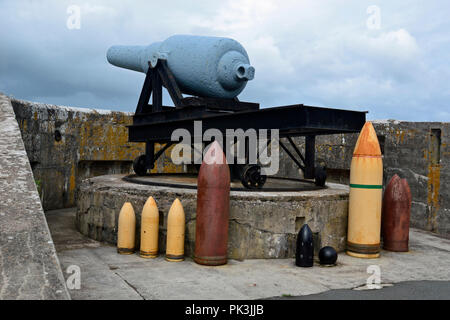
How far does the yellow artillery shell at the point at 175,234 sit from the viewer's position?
605cm

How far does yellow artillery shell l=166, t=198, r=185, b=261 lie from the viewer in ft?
19.9

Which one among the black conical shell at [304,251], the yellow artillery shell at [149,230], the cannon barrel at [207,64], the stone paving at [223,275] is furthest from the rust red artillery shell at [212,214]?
the cannon barrel at [207,64]

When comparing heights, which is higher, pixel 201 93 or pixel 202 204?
pixel 201 93

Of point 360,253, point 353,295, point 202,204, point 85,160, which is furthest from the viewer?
point 85,160

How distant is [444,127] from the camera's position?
9445 millimetres

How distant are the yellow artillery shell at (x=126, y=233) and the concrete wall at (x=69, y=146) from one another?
3936mm

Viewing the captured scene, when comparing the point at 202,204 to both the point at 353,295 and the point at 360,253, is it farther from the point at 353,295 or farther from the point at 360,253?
the point at 360,253

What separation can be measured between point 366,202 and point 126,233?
3.39 metres

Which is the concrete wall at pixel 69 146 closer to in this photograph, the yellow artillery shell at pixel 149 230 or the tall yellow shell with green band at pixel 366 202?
the yellow artillery shell at pixel 149 230

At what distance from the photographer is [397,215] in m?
7.14

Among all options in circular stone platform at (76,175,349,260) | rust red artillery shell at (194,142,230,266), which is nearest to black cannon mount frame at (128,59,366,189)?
circular stone platform at (76,175,349,260)

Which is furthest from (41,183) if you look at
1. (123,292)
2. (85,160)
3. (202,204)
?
(123,292)

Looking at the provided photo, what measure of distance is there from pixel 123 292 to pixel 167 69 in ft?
17.4

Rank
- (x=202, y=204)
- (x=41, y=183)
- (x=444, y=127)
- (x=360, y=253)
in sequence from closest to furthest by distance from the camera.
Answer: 1. (x=202, y=204)
2. (x=360, y=253)
3. (x=444, y=127)
4. (x=41, y=183)
